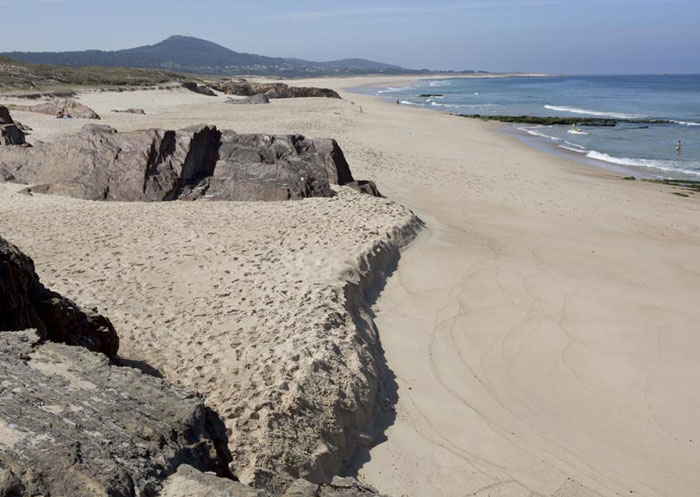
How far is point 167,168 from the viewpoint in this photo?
1173cm

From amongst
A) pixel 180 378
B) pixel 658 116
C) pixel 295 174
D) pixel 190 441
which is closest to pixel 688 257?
pixel 295 174

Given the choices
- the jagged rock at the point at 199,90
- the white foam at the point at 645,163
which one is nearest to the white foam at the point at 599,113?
the white foam at the point at 645,163

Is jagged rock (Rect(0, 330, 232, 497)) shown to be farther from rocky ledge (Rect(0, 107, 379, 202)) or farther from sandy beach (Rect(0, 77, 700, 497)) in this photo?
rocky ledge (Rect(0, 107, 379, 202))

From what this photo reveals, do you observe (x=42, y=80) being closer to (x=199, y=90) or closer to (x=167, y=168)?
(x=199, y=90)

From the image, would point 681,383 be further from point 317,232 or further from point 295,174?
point 295,174

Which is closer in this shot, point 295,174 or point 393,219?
point 393,219

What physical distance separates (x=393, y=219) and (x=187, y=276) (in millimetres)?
4094

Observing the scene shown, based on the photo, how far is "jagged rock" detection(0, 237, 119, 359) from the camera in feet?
14.1

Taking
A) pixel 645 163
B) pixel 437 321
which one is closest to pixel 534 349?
pixel 437 321

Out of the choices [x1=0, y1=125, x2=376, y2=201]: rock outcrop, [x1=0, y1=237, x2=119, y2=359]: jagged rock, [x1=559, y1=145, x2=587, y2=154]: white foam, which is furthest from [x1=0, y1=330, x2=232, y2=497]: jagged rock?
[x1=559, y1=145, x2=587, y2=154]: white foam

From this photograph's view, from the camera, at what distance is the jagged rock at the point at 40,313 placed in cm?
429

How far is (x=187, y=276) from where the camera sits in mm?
7520

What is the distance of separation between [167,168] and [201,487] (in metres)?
9.76

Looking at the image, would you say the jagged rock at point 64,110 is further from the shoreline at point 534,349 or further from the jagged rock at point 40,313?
the jagged rock at point 40,313
